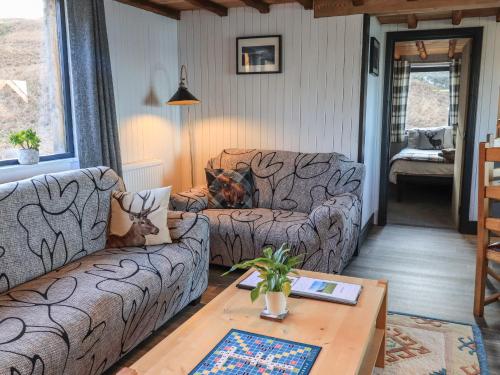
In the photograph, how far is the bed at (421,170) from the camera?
20.2ft

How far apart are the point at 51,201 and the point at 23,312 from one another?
0.73 metres

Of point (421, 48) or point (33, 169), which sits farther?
point (421, 48)

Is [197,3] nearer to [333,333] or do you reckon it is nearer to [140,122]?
[140,122]

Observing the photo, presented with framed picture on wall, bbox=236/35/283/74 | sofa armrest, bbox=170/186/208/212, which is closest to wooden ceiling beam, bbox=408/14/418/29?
framed picture on wall, bbox=236/35/283/74

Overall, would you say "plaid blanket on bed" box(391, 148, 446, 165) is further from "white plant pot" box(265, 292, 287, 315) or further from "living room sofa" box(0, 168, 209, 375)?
"white plant pot" box(265, 292, 287, 315)

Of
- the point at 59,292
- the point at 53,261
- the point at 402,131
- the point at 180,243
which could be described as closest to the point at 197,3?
the point at 180,243

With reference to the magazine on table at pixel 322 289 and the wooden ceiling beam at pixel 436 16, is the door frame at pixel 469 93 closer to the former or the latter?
the wooden ceiling beam at pixel 436 16

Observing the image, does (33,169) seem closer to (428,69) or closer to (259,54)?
(259,54)

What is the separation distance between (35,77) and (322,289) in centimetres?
234

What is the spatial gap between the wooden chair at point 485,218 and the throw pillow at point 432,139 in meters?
4.96

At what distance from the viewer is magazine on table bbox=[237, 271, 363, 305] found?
195cm

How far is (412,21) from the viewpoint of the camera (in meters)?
4.20

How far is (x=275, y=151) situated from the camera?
395 cm

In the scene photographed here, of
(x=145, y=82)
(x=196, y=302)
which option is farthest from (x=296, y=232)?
(x=145, y=82)
